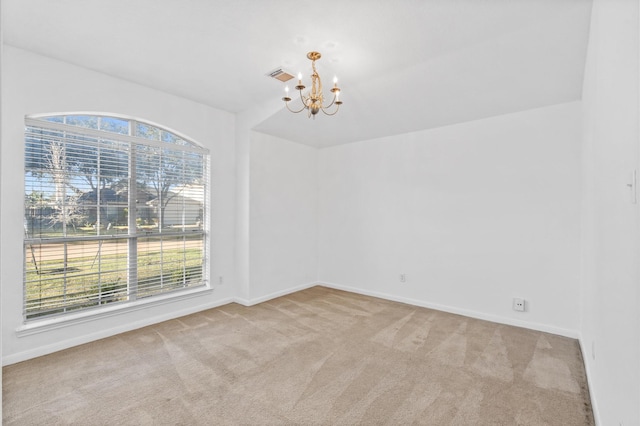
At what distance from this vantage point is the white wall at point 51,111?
2736mm

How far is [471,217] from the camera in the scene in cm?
398

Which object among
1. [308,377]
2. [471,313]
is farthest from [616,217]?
[471,313]

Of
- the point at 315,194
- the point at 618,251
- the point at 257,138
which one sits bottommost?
the point at 618,251

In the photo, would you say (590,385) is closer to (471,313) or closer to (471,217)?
(471,313)

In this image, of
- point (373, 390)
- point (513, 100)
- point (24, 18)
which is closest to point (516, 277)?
point (513, 100)

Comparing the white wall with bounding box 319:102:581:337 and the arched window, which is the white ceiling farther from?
the arched window

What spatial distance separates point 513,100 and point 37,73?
15.4 ft

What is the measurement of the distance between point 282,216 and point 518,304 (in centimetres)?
333

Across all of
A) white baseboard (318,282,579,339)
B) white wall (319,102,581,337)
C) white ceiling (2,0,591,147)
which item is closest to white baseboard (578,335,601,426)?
white baseboard (318,282,579,339)

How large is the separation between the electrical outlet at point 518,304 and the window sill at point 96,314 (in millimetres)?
3856

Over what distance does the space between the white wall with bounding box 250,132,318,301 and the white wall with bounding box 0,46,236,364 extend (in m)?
0.78

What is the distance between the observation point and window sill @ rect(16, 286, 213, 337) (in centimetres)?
287

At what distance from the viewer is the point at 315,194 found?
5.64 m

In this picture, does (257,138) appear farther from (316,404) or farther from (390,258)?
(316,404)
